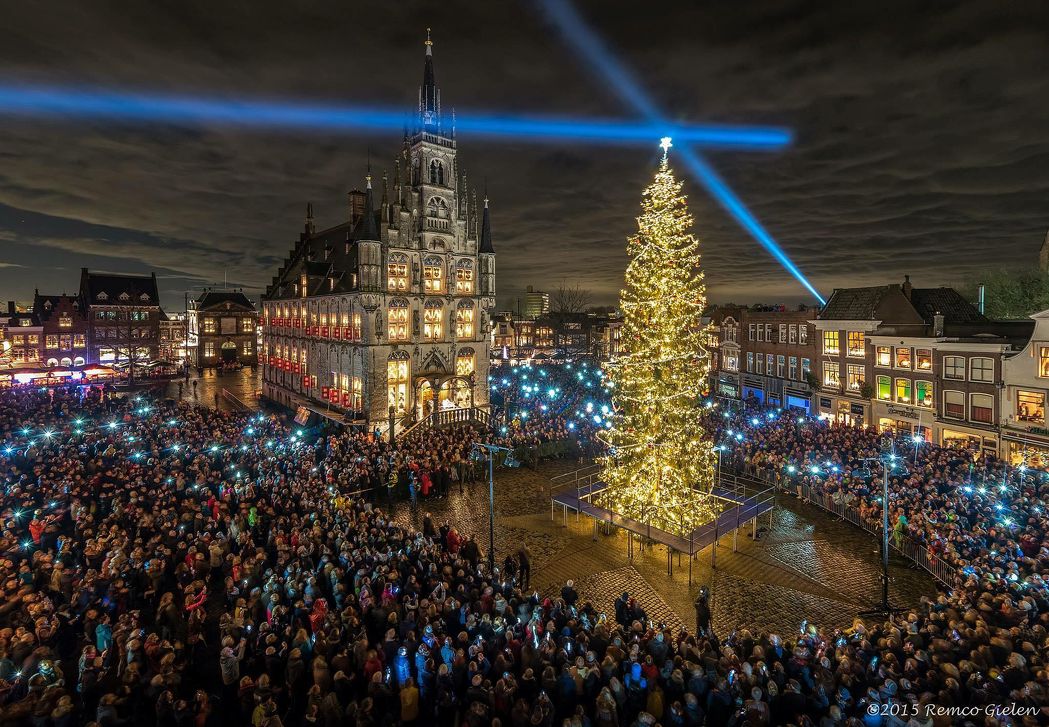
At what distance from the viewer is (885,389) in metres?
35.1

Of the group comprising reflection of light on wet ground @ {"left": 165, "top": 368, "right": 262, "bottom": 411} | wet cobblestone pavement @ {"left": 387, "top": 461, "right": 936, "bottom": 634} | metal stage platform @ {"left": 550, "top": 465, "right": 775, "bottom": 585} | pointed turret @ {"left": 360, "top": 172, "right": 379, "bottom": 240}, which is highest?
pointed turret @ {"left": 360, "top": 172, "right": 379, "bottom": 240}

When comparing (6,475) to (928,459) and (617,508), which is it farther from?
A: (928,459)

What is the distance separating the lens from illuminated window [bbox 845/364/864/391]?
37.2 m

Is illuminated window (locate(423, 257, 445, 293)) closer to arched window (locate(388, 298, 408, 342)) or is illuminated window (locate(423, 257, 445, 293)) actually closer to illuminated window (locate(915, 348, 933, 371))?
arched window (locate(388, 298, 408, 342))

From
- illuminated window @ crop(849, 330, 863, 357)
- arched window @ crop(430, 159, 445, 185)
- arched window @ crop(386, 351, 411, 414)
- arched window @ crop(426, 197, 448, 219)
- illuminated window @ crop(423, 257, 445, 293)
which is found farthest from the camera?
arched window @ crop(430, 159, 445, 185)

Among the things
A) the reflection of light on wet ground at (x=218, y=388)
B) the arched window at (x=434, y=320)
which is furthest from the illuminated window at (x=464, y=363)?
the reflection of light on wet ground at (x=218, y=388)

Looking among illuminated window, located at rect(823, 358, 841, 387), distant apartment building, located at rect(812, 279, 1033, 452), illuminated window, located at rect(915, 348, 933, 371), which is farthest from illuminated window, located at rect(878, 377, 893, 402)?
illuminated window, located at rect(823, 358, 841, 387)

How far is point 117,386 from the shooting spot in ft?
179

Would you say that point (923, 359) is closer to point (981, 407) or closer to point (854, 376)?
point (981, 407)

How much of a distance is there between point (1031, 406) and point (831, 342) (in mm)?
13689

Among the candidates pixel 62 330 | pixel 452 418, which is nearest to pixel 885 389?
pixel 452 418

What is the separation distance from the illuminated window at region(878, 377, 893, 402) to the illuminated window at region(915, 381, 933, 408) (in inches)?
72.0

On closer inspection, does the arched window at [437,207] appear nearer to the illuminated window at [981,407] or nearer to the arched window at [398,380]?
the arched window at [398,380]

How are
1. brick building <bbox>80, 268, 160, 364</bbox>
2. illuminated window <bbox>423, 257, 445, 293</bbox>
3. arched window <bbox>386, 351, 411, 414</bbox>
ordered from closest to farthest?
arched window <bbox>386, 351, 411, 414</bbox>, illuminated window <bbox>423, 257, 445, 293</bbox>, brick building <bbox>80, 268, 160, 364</bbox>
